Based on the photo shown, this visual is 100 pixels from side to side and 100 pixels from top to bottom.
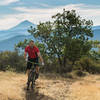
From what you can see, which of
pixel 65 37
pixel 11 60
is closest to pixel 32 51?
pixel 65 37

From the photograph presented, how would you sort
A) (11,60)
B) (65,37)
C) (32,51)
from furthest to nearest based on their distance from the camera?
(11,60)
(65,37)
(32,51)

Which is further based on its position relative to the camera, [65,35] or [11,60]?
[11,60]

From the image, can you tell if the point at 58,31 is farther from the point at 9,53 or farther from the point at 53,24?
the point at 9,53

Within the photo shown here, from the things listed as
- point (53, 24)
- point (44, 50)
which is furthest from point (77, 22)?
point (44, 50)

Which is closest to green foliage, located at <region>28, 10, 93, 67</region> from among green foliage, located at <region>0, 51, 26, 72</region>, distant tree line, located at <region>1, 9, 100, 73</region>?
distant tree line, located at <region>1, 9, 100, 73</region>

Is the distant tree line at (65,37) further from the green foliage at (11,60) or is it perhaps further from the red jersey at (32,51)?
the red jersey at (32,51)

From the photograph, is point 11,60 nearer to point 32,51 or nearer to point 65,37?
point 65,37

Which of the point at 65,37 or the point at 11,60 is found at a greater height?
the point at 65,37

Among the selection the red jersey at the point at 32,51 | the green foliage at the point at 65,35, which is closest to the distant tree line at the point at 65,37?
the green foliage at the point at 65,35

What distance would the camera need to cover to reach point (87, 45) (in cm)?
2627

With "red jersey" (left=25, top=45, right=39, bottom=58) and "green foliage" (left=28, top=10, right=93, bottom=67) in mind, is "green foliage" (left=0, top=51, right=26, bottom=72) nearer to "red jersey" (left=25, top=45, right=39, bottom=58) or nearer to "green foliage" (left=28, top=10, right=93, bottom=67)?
"green foliage" (left=28, top=10, right=93, bottom=67)

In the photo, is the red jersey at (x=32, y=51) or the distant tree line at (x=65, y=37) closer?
the red jersey at (x=32, y=51)

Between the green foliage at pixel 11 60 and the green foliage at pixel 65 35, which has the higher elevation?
the green foliage at pixel 65 35

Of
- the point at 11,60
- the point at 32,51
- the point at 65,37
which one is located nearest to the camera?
the point at 32,51
